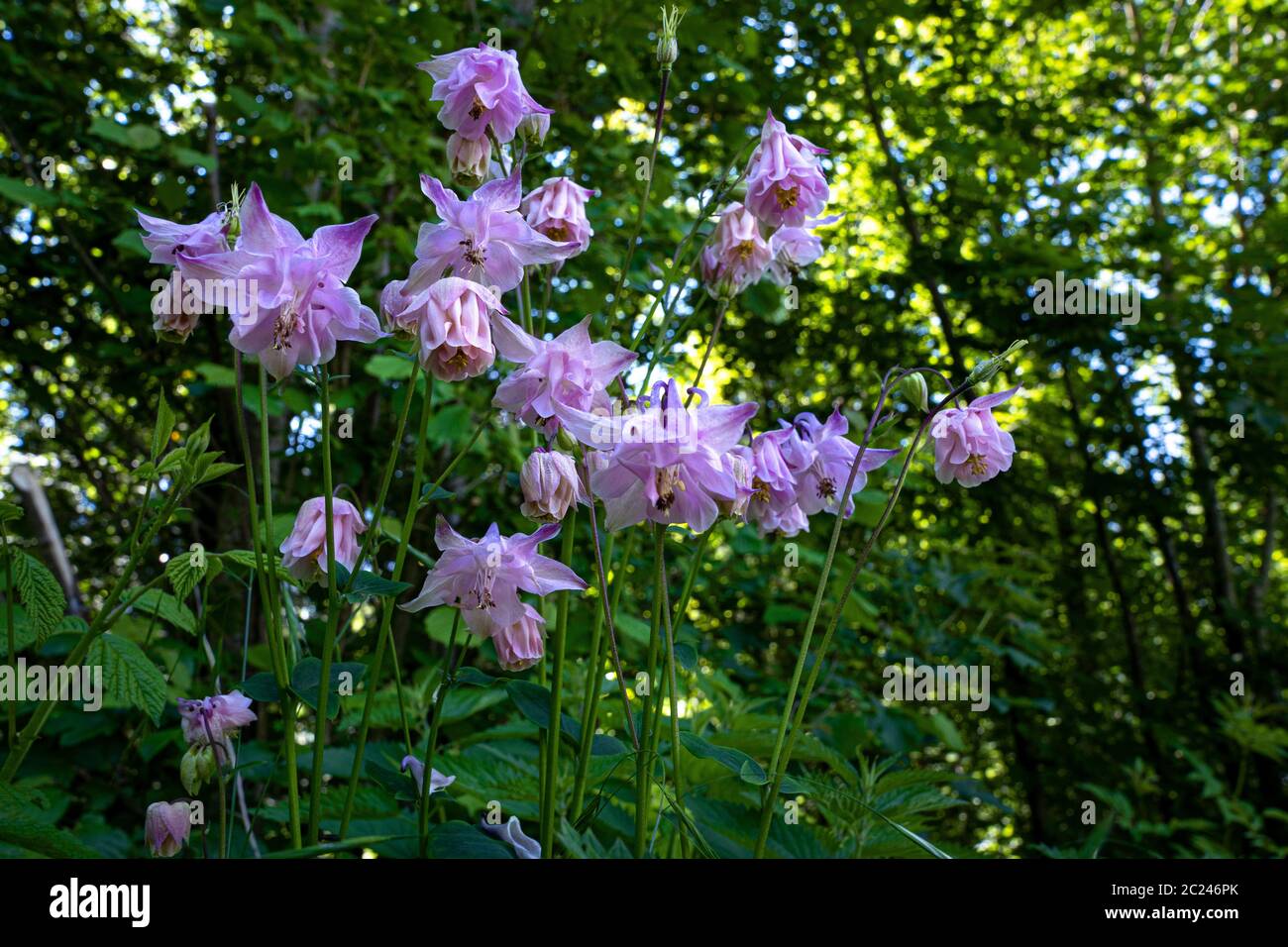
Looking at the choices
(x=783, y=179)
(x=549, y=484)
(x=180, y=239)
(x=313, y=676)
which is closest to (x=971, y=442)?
(x=783, y=179)

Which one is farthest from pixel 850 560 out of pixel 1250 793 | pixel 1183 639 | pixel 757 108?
pixel 1250 793

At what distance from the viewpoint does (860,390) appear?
5.27 metres

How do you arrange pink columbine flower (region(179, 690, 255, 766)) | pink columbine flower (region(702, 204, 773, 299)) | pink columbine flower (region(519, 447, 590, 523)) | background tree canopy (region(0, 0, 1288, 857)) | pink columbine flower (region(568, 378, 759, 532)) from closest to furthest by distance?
1. pink columbine flower (region(568, 378, 759, 532))
2. pink columbine flower (region(519, 447, 590, 523))
3. pink columbine flower (region(179, 690, 255, 766))
4. pink columbine flower (region(702, 204, 773, 299))
5. background tree canopy (region(0, 0, 1288, 857))

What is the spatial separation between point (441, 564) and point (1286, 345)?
154 inches

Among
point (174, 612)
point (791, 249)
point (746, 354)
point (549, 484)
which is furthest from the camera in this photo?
point (746, 354)

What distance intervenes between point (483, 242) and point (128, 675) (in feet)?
1.90

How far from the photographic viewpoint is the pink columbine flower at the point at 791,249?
1.18 metres

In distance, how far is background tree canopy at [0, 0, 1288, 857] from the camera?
239 cm

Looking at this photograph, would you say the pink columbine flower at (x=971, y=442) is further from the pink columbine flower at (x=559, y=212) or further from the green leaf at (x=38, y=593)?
the green leaf at (x=38, y=593)

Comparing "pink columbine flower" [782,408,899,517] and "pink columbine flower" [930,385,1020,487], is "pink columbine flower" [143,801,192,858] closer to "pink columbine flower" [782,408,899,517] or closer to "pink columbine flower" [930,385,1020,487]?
"pink columbine flower" [782,408,899,517]

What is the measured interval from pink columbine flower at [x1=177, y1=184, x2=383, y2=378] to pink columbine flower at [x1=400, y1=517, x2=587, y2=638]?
212mm

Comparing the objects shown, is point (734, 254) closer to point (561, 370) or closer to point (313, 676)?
point (561, 370)

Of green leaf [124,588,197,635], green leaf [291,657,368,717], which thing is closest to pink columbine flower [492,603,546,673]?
green leaf [291,657,368,717]

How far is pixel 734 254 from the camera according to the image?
44.6 inches
